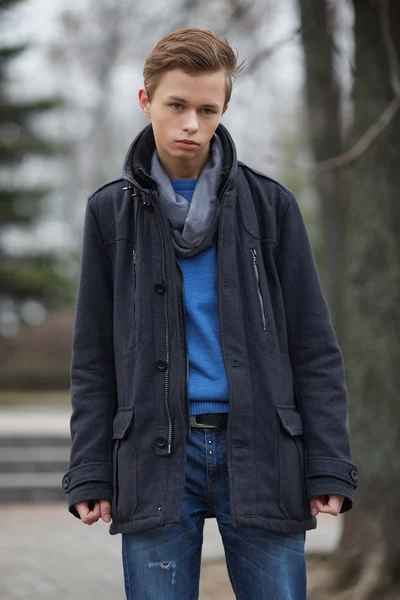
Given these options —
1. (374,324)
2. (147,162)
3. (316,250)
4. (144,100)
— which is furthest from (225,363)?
(316,250)

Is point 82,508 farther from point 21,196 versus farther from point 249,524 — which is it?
point 21,196

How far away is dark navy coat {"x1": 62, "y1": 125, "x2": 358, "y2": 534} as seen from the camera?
274 centimetres

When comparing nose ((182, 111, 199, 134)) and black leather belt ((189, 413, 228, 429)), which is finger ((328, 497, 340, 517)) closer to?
black leather belt ((189, 413, 228, 429))

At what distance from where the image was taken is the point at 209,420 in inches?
109

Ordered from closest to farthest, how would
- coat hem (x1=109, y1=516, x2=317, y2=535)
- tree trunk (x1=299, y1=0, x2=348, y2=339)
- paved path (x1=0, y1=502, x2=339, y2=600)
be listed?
coat hem (x1=109, y1=516, x2=317, y2=535), paved path (x1=0, y1=502, x2=339, y2=600), tree trunk (x1=299, y1=0, x2=348, y2=339)

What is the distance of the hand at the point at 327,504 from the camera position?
9.15 feet

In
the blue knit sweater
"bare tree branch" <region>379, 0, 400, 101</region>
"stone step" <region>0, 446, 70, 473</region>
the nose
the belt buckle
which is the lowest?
"stone step" <region>0, 446, 70, 473</region>

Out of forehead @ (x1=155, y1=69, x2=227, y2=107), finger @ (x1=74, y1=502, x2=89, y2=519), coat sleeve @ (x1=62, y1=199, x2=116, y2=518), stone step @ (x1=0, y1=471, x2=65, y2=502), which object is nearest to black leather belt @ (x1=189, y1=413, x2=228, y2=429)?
coat sleeve @ (x1=62, y1=199, x2=116, y2=518)

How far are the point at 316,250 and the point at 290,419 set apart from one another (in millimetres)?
21968

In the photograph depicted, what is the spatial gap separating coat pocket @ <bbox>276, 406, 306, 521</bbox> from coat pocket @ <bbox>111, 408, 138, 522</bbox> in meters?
0.36

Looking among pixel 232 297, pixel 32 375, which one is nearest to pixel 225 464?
pixel 232 297

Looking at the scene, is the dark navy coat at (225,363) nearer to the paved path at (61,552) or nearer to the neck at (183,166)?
the neck at (183,166)

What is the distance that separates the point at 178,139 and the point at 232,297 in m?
0.42

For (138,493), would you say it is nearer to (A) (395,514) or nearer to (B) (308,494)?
(B) (308,494)
